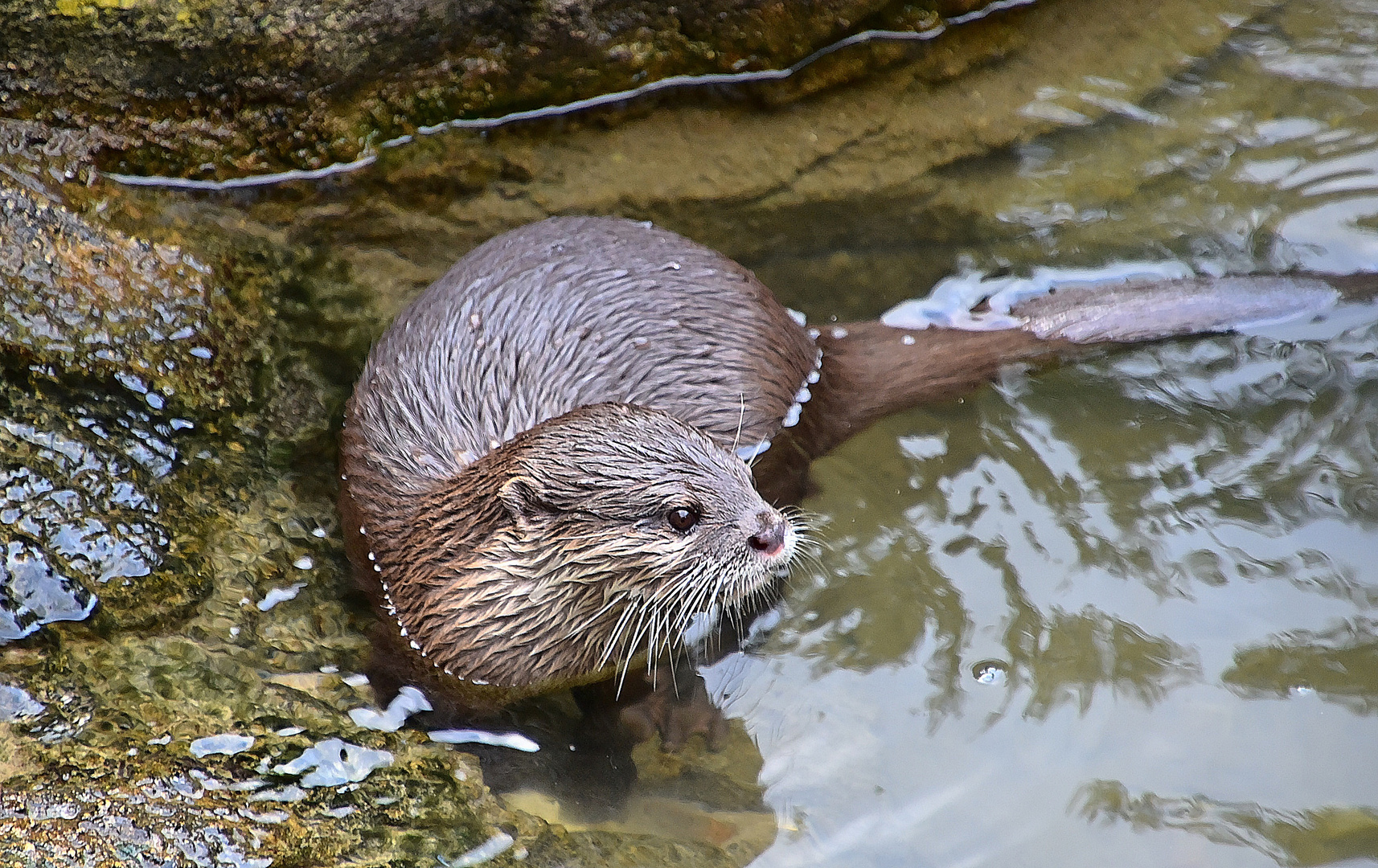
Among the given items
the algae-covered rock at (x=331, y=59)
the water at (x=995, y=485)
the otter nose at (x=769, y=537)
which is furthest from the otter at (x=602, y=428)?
the algae-covered rock at (x=331, y=59)

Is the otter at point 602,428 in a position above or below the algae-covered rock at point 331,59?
Result: below

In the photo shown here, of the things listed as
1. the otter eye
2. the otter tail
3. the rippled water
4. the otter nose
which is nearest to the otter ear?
the otter eye

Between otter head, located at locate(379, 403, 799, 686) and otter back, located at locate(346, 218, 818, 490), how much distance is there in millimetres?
148

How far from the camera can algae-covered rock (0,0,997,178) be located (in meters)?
2.83

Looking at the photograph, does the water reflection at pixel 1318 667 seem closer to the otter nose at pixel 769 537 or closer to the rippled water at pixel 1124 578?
the rippled water at pixel 1124 578

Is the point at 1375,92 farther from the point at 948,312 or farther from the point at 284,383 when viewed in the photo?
the point at 284,383

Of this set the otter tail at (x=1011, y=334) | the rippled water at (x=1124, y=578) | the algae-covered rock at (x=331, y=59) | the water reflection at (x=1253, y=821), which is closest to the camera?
the water reflection at (x=1253, y=821)

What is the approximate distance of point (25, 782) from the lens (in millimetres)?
1838

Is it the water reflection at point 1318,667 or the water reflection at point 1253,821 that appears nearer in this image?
the water reflection at point 1253,821

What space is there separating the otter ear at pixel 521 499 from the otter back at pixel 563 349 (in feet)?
0.86

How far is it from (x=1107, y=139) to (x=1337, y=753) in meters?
1.77

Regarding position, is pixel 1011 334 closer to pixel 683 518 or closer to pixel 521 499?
pixel 683 518

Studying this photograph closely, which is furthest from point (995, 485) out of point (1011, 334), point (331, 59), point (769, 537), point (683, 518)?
point (331, 59)

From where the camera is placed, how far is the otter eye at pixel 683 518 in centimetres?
226
